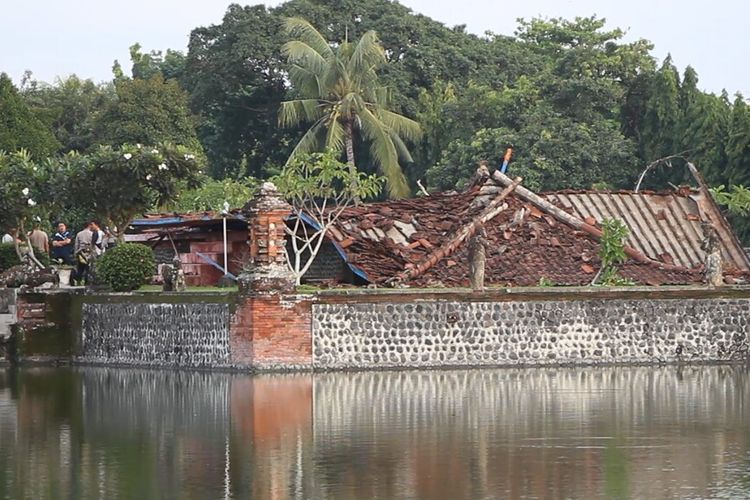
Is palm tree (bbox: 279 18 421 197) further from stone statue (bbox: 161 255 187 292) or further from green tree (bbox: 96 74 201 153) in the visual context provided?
stone statue (bbox: 161 255 187 292)

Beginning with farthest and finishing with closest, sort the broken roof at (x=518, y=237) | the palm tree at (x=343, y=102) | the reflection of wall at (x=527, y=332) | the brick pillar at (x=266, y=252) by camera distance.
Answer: the palm tree at (x=343, y=102) → the broken roof at (x=518, y=237) → the reflection of wall at (x=527, y=332) → the brick pillar at (x=266, y=252)

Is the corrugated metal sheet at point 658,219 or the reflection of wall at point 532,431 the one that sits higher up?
the corrugated metal sheet at point 658,219

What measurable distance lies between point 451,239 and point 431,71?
26.0 m

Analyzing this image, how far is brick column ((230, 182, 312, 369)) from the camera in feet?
→ 86.3

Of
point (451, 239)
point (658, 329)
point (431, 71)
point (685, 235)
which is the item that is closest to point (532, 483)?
point (658, 329)

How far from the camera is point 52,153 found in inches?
1854

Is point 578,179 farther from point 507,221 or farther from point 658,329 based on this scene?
point 658,329

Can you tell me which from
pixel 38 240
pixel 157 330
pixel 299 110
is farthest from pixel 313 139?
pixel 157 330

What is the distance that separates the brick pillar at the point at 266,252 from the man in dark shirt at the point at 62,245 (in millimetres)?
8209

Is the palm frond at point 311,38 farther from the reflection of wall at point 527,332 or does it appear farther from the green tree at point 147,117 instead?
the reflection of wall at point 527,332

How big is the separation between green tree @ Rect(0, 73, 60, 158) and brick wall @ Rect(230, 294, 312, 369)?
20.8 meters

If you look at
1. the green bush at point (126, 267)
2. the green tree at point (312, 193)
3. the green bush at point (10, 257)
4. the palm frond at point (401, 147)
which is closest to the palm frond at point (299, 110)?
the palm frond at point (401, 147)

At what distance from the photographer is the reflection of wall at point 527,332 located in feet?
87.9

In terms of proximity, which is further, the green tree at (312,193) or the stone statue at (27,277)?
the green tree at (312,193)
